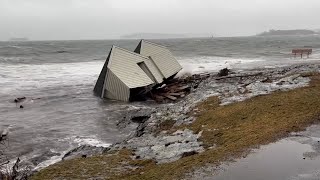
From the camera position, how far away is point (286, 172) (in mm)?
11391

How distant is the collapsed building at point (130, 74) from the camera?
111 ft

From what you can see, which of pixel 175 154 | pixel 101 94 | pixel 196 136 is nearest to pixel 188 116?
pixel 196 136

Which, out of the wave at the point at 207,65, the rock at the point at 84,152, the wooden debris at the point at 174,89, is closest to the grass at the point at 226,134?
the rock at the point at 84,152

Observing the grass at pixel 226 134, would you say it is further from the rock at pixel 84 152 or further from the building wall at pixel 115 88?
the building wall at pixel 115 88

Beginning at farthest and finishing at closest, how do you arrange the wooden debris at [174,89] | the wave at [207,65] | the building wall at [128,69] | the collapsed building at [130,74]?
the wave at [207,65] < the building wall at [128,69] < the collapsed building at [130,74] < the wooden debris at [174,89]

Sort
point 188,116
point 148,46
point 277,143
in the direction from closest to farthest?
1. point 277,143
2. point 188,116
3. point 148,46

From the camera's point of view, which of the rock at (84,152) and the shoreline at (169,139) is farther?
the rock at (84,152)

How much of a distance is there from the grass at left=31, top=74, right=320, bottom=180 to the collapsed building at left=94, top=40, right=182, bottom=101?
12.7m

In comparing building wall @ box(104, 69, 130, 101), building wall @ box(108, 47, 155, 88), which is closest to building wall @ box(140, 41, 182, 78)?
building wall @ box(108, 47, 155, 88)

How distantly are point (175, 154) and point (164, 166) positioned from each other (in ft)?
5.26

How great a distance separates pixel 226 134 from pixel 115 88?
19628 mm

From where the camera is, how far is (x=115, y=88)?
1352 inches

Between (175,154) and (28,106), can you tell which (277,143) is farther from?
(28,106)

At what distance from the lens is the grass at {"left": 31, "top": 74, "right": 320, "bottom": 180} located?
1292 cm
